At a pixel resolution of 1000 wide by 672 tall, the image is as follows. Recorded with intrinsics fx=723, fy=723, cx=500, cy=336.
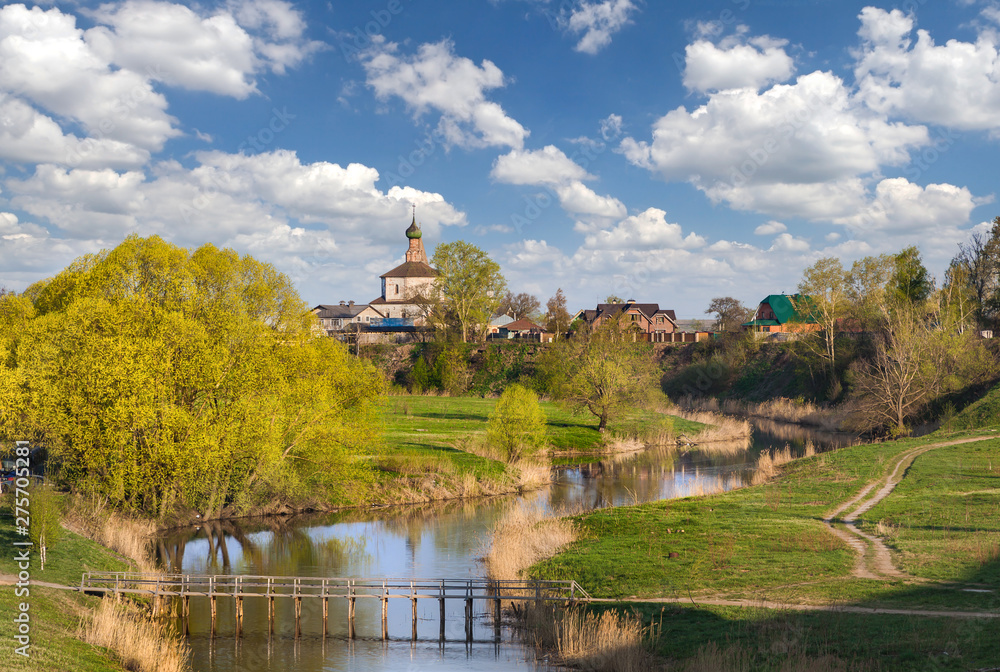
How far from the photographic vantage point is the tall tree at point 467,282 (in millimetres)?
109438

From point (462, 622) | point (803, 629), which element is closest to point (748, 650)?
point (803, 629)

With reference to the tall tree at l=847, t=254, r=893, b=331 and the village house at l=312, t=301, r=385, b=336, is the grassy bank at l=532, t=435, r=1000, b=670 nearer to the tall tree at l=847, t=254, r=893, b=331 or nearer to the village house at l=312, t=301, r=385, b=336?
the tall tree at l=847, t=254, r=893, b=331

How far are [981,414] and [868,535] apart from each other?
37383 millimetres

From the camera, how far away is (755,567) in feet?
75.7

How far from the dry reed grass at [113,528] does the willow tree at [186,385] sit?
0.80 m

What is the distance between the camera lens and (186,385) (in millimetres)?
34188

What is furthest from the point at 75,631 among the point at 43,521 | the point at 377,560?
the point at 377,560

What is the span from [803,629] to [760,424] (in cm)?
6497

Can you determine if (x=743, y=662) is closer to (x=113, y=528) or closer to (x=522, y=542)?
(x=522, y=542)

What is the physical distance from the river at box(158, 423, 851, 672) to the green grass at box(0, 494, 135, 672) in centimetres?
290

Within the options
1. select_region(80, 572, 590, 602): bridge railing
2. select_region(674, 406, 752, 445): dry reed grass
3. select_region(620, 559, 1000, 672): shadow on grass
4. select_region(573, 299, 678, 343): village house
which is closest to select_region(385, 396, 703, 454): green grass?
select_region(674, 406, 752, 445): dry reed grass

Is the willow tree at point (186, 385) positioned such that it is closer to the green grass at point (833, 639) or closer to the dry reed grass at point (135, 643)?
the dry reed grass at point (135, 643)

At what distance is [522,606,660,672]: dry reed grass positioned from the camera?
59.5ft

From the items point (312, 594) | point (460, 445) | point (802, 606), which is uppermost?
point (460, 445)
